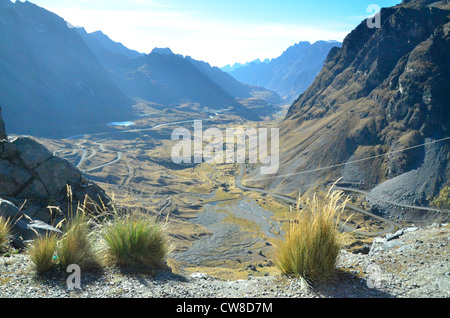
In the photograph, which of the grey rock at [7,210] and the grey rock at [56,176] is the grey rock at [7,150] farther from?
the grey rock at [7,210]

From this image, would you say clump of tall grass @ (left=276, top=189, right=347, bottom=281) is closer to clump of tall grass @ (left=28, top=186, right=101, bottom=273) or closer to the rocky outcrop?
clump of tall grass @ (left=28, top=186, right=101, bottom=273)

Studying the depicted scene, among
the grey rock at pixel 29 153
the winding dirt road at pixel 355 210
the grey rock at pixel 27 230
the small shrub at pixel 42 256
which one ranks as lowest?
the winding dirt road at pixel 355 210

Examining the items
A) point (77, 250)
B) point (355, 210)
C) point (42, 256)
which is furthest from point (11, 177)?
point (355, 210)

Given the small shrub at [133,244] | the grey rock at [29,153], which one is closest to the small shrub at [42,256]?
the small shrub at [133,244]

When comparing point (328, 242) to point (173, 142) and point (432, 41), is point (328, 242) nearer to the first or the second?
point (432, 41)

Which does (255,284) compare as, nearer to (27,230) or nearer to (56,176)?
(27,230)

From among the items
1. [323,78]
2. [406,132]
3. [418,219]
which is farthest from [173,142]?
[418,219]
